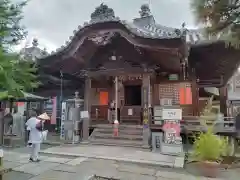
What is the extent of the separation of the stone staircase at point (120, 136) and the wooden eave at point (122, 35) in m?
3.44

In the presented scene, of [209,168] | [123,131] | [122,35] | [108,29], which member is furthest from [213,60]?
[209,168]

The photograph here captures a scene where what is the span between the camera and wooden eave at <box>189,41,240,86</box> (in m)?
9.11

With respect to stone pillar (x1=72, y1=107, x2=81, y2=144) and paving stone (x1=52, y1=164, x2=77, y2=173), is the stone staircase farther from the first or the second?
paving stone (x1=52, y1=164, x2=77, y2=173)

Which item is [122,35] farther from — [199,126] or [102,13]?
[199,126]

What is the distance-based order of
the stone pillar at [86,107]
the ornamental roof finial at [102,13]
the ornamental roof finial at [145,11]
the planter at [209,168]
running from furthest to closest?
1. the ornamental roof finial at [145,11]
2. the stone pillar at [86,107]
3. the ornamental roof finial at [102,13]
4. the planter at [209,168]

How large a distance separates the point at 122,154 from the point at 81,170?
191 cm

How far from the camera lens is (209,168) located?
500 centimetres

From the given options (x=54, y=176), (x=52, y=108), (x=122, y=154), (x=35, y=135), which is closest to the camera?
(x=54, y=176)

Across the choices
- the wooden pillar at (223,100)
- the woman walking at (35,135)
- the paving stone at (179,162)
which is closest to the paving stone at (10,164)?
the woman walking at (35,135)

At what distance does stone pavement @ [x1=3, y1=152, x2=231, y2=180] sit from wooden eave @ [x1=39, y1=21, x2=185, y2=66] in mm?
4467

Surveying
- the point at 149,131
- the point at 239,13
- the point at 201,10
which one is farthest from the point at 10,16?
the point at 149,131

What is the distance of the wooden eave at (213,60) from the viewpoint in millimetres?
9109

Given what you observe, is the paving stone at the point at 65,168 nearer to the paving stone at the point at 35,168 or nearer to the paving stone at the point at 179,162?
the paving stone at the point at 35,168

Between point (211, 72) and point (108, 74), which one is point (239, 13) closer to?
point (108, 74)
